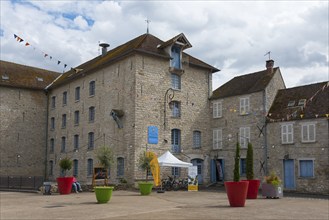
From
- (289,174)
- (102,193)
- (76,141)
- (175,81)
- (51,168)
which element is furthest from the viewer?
(51,168)

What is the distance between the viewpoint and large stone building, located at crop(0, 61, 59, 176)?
99.6 ft

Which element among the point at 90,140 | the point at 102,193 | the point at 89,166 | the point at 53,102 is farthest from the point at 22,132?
the point at 102,193

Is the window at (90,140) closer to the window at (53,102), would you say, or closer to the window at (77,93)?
the window at (77,93)

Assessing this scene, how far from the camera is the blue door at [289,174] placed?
22219 mm

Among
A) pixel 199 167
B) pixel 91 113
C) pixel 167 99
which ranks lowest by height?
pixel 199 167

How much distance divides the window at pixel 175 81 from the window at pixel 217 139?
397 cm

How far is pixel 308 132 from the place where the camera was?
21703 millimetres

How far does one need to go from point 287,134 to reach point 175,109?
277 inches

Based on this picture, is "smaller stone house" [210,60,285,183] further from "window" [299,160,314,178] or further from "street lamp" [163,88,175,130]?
"street lamp" [163,88,175,130]

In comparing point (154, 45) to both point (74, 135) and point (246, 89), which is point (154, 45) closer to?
point (246, 89)

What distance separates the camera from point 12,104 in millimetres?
30859

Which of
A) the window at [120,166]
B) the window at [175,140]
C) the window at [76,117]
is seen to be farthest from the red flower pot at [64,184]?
the window at [76,117]

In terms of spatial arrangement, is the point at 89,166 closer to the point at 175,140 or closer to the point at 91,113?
the point at 91,113

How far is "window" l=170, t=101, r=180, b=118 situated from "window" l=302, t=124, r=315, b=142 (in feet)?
25.3
